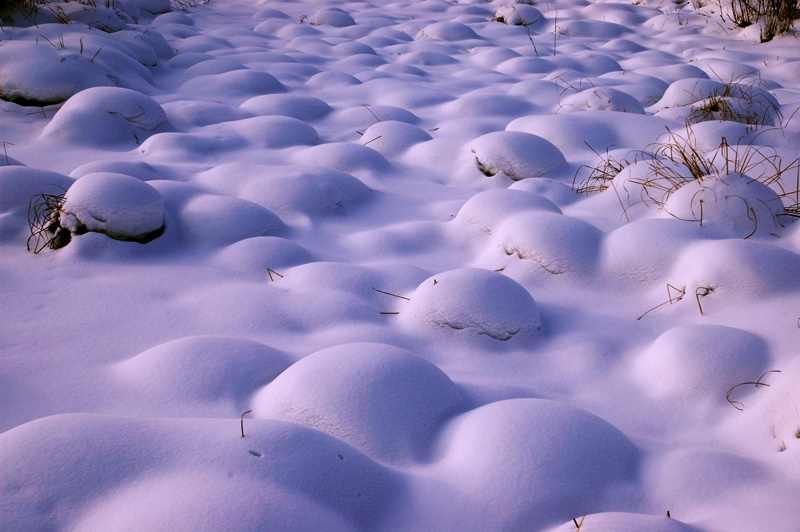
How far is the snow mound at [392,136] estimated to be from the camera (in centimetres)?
239

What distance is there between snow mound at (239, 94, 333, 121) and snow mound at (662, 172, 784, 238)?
1.66 metres

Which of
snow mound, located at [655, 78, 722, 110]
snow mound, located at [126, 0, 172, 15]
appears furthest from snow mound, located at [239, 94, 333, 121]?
snow mound, located at [126, 0, 172, 15]

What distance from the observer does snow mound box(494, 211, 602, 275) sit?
156 centimetres

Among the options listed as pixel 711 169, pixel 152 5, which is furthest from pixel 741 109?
pixel 152 5

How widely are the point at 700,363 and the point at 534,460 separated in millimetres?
491

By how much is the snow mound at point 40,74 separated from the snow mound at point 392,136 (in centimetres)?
130

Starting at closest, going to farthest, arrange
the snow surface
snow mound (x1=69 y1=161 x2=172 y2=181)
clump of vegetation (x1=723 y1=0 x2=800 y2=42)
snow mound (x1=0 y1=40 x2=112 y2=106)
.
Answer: the snow surface < snow mound (x1=69 y1=161 x2=172 y2=181) < snow mound (x1=0 y1=40 x2=112 y2=106) < clump of vegetation (x1=723 y1=0 x2=800 y2=42)

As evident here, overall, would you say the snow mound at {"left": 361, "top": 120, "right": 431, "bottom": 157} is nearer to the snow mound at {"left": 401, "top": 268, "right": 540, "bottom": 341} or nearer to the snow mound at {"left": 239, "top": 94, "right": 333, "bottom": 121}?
the snow mound at {"left": 239, "top": 94, "right": 333, "bottom": 121}

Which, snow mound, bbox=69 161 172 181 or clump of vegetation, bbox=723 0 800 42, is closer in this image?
snow mound, bbox=69 161 172 181

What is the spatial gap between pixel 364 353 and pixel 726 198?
1.24 meters

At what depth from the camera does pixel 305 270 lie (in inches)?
59.7

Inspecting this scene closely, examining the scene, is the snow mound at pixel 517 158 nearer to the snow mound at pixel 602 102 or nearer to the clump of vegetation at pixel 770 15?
the snow mound at pixel 602 102

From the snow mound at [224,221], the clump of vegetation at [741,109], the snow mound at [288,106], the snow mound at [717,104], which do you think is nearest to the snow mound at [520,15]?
the snow mound at [717,104]

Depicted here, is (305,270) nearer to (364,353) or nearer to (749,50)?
(364,353)
